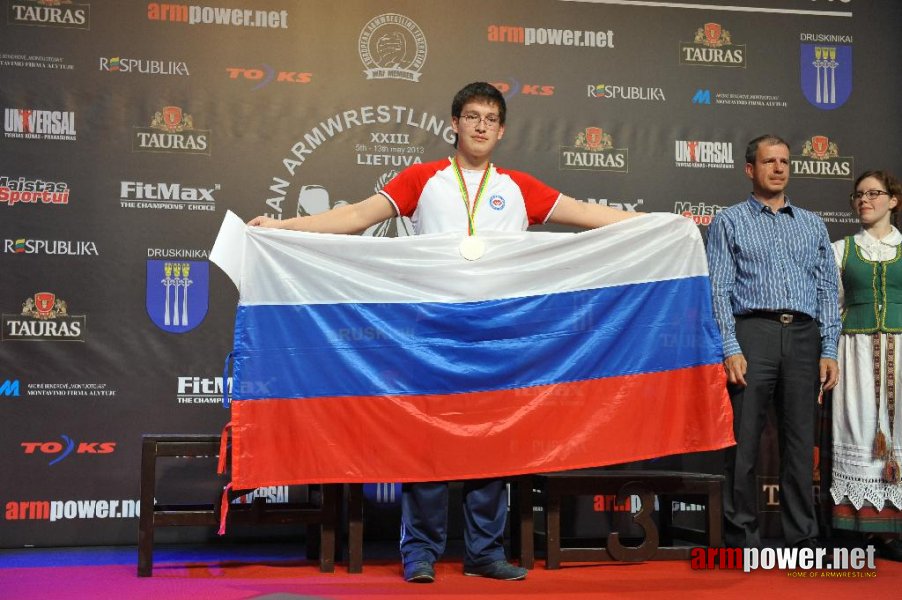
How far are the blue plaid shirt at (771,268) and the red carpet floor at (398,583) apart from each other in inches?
33.9

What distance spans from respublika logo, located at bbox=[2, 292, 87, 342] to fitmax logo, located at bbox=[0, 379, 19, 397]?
188 millimetres

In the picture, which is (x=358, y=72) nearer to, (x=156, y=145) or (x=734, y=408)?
(x=156, y=145)

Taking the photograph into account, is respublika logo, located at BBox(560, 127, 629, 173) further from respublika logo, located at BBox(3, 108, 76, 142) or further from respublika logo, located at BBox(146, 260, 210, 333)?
respublika logo, located at BBox(3, 108, 76, 142)

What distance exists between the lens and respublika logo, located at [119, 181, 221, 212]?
4465 mm

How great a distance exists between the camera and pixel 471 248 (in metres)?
3.45

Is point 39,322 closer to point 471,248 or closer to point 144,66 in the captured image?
point 144,66

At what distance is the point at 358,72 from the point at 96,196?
136 centimetres

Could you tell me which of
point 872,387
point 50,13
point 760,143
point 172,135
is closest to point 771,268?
point 760,143

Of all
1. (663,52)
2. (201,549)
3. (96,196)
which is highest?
(663,52)

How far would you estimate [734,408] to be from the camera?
12.2 ft

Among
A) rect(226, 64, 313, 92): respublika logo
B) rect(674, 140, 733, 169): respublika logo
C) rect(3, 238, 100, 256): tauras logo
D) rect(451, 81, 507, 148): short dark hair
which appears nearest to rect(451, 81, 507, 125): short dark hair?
rect(451, 81, 507, 148): short dark hair

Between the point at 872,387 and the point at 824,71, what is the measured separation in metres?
1.88

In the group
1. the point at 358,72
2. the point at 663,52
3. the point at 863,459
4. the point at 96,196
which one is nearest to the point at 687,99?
the point at 663,52

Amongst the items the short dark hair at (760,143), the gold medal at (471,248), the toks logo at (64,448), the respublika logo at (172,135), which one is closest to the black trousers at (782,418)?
the short dark hair at (760,143)
